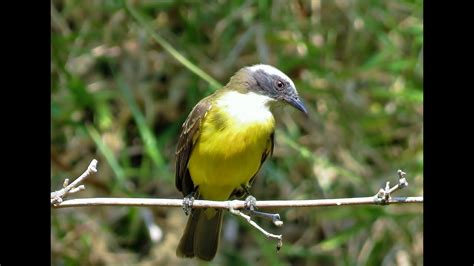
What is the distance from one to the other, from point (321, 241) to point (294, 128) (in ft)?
2.24

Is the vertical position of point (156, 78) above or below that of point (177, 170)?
above

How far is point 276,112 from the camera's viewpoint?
512 centimetres

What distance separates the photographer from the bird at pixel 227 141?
3598mm

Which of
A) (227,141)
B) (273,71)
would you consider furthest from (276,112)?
(227,141)

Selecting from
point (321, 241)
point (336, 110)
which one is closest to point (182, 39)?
point (336, 110)

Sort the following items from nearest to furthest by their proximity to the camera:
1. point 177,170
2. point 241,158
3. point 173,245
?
point 241,158 → point 177,170 → point 173,245

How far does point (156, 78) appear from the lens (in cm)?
527

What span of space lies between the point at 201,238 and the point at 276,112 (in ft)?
4.42

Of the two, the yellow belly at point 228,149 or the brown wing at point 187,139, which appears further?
the brown wing at point 187,139

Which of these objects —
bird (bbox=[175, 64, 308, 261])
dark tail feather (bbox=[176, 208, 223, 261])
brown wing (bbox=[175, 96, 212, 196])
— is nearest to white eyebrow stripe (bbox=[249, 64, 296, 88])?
bird (bbox=[175, 64, 308, 261])

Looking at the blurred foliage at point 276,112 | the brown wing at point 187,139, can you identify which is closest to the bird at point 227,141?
the brown wing at point 187,139

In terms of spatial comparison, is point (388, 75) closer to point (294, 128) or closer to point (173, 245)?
point (294, 128)

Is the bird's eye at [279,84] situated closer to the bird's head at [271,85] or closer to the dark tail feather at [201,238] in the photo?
the bird's head at [271,85]

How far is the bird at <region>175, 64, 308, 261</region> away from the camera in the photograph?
3598 mm
